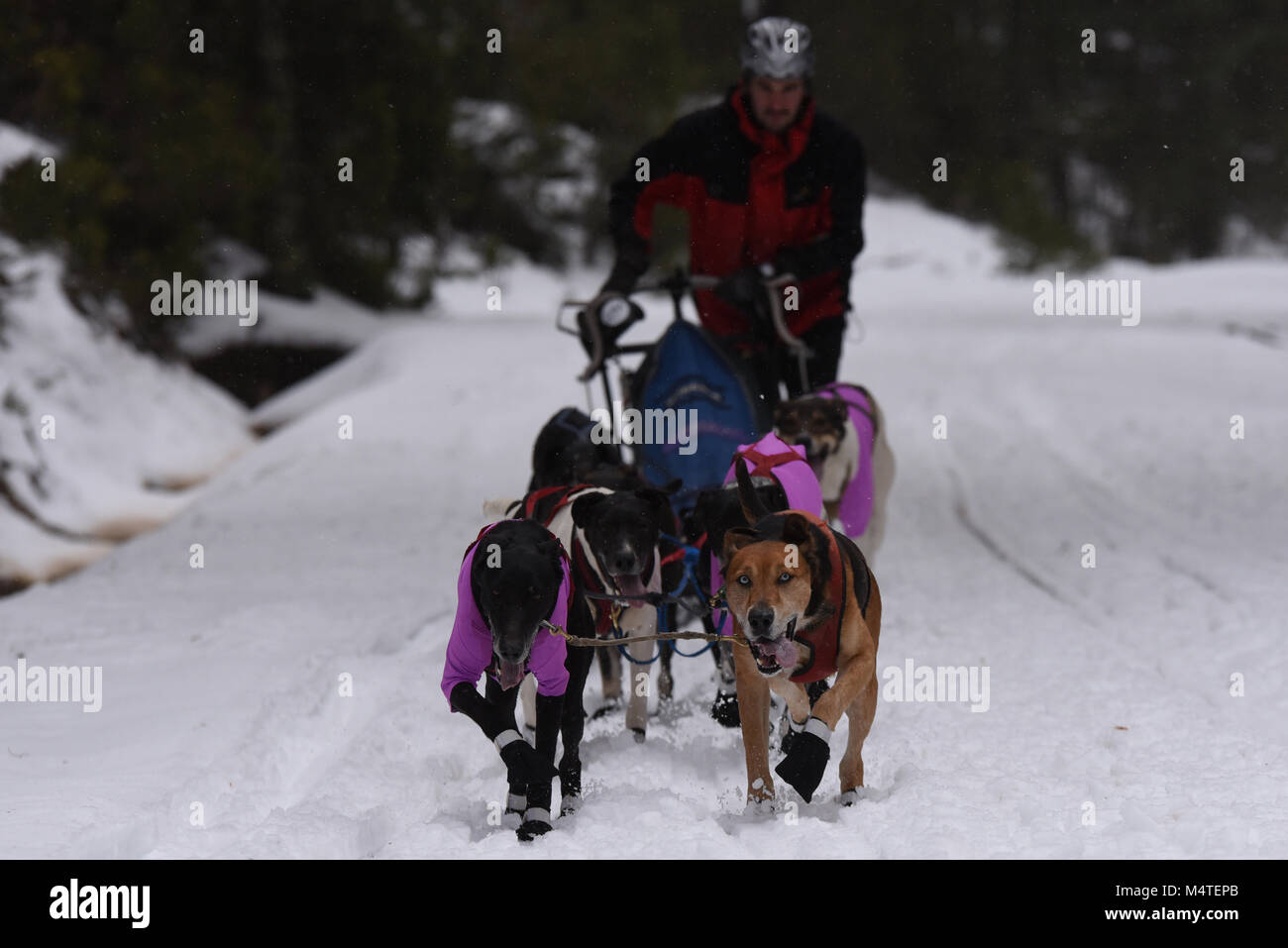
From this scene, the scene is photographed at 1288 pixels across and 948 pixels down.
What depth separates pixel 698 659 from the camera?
6.77 m

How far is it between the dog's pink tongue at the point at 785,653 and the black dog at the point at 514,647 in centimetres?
66

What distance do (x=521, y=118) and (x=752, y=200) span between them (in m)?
17.0

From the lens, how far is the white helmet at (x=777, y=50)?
20.1 feet

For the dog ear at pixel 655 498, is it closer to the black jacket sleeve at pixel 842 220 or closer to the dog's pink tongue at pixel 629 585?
the dog's pink tongue at pixel 629 585

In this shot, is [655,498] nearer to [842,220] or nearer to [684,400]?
[684,400]

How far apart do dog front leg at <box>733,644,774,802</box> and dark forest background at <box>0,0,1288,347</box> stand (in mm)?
10097

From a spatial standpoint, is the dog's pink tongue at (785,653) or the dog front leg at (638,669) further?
the dog front leg at (638,669)

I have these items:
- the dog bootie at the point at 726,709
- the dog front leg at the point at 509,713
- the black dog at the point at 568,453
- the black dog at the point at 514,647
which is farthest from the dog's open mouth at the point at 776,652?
the black dog at the point at 568,453

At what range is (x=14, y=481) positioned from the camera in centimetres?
1100

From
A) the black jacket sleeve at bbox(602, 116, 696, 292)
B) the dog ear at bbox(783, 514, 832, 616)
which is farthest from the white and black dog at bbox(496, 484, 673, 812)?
the black jacket sleeve at bbox(602, 116, 696, 292)

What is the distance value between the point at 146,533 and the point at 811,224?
626cm

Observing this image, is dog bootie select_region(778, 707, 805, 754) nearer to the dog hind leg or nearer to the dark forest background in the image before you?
the dog hind leg
